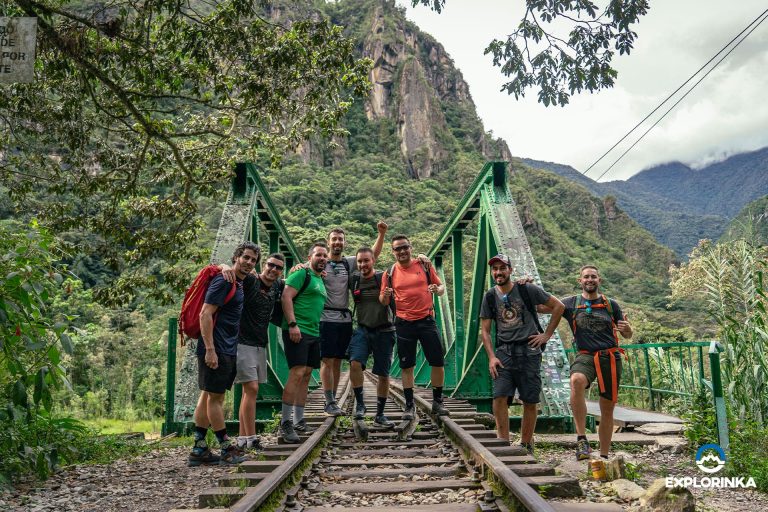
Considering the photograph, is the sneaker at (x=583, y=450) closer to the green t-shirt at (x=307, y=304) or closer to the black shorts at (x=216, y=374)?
the green t-shirt at (x=307, y=304)

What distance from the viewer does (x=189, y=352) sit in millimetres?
4844

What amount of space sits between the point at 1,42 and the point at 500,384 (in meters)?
3.68

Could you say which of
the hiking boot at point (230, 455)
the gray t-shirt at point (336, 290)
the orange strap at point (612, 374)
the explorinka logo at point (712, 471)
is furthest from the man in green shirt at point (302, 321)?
the explorinka logo at point (712, 471)

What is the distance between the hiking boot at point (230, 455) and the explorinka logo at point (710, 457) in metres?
3.16

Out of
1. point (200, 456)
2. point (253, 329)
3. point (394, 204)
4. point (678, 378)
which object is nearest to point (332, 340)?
point (253, 329)

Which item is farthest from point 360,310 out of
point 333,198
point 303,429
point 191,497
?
point 333,198

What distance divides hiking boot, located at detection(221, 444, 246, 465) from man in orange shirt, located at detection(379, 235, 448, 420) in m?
1.28

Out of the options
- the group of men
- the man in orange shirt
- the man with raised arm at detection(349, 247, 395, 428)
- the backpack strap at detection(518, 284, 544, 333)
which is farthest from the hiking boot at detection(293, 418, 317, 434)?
the backpack strap at detection(518, 284, 544, 333)

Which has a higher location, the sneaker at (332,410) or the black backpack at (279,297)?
the black backpack at (279,297)

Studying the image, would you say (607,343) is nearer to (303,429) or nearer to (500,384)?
(500,384)

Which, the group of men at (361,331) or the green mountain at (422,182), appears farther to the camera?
the green mountain at (422,182)

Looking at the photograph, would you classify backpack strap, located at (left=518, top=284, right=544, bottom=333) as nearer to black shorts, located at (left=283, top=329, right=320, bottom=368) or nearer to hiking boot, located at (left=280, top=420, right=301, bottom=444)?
Answer: black shorts, located at (left=283, top=329, right=320, bottom=368)

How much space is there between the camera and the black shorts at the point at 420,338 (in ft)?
14.7

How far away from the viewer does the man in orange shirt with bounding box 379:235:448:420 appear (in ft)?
14.4
